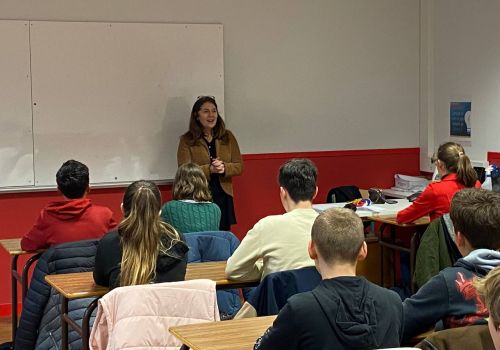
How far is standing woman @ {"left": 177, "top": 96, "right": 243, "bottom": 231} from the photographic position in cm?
648

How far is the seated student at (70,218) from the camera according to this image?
175 inches

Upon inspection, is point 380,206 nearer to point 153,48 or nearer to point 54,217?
point 153,48

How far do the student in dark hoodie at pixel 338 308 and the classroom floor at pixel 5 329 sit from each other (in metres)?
3.73

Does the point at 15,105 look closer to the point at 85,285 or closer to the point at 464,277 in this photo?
the point at 85,285

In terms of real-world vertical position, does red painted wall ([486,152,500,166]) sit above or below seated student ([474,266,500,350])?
above

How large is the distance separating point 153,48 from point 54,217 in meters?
2.50

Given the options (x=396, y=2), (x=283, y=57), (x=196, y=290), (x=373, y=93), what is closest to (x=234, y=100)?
(x=283, y=57)

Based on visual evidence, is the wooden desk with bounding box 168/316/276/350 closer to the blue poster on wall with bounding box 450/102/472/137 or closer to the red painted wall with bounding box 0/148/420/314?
the red painted wall with bounding box 0/148/420/314

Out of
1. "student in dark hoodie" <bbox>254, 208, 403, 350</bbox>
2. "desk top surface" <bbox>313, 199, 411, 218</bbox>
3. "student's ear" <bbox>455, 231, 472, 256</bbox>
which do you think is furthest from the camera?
"desk top surface" <bbox>313, 199, 411, 218</bbox>

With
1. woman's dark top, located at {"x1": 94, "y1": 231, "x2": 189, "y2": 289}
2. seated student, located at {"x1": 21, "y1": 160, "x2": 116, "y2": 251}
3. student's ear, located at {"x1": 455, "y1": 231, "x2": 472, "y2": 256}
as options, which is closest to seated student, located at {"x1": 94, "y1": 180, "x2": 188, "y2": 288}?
woman's dark top, located at {"x1": 94, "y1": 231, "x2": 189, "y2": 289}

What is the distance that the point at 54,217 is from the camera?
446cm

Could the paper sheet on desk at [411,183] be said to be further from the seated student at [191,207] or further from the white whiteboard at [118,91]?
the seated student at [191,207]

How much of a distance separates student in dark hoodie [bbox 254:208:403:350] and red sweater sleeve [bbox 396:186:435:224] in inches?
121

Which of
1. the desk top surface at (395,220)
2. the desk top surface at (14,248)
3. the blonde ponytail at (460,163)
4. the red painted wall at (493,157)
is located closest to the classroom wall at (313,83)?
the red painted wall at (493,157)
